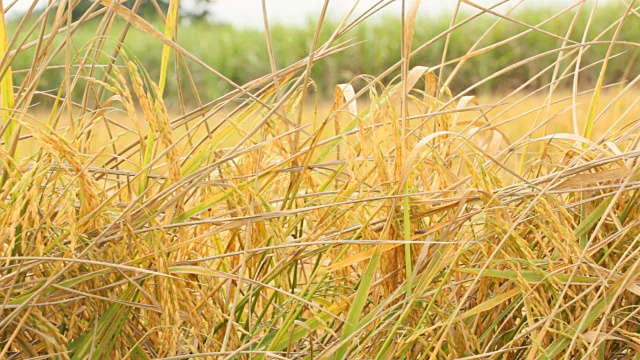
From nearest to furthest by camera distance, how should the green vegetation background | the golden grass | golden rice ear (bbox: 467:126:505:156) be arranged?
the golden grass
golden rice ear (bbox: 467:126:505:156)
the green vegetation background

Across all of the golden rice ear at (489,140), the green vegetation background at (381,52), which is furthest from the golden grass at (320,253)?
the green vegetation background at (381,52)

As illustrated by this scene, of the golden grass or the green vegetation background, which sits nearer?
the golden grass

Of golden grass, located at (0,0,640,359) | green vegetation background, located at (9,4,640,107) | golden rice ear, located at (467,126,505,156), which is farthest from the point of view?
green vegetation background, located at (9,4,640,107)

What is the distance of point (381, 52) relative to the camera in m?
6.39

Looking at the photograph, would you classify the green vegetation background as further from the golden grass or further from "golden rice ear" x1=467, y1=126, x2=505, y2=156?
the golden grass

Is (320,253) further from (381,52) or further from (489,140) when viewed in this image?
(381,52)

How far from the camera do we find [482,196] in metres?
0.60

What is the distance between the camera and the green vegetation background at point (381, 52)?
6.04 metres

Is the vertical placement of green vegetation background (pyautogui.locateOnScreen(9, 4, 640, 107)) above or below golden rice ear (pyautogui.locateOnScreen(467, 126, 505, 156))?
below

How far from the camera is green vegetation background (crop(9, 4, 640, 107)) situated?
604 cm

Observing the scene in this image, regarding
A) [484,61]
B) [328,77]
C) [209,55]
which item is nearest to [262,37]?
[209,55]

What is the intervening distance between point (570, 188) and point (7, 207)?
42cm

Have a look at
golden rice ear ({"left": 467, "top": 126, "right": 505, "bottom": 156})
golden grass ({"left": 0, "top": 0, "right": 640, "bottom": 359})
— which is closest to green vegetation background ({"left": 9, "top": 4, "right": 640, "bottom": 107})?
golden rice ear ({"left": 467, "top": 126, "right": 505, "bottom": 156})

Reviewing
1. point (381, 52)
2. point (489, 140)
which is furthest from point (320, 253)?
point (381, 52)
